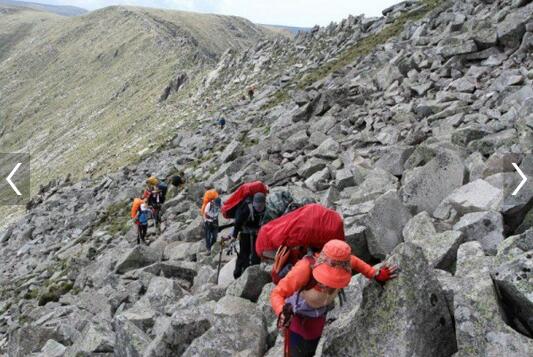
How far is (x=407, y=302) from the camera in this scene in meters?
6.35

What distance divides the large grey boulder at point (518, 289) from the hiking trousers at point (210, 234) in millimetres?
9750

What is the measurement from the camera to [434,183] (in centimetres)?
1146

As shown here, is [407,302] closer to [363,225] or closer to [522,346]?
[522,346]

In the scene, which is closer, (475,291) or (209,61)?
(475,291)

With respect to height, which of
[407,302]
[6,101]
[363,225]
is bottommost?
[6,101]

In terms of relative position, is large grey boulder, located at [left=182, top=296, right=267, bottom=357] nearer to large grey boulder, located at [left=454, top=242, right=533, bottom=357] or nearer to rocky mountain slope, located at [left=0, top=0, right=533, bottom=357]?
rocky mountain slope, located at [left=0, top=0, right=533, bottom=357]

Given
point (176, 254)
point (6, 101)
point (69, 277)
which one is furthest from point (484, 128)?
point (6, 101)

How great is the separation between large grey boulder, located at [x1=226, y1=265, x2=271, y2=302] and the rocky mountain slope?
0.03 m

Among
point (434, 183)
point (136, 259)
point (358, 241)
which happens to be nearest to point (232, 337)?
point (358, 241)

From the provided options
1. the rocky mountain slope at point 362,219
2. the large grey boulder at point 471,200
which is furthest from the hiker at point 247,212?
the large grey boulder at point 471,200

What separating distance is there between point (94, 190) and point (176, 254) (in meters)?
20.9

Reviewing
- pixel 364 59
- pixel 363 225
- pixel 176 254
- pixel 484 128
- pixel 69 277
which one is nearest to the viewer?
pixel 363 225

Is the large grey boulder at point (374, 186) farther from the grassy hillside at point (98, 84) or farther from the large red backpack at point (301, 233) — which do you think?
the grassy hillside at point (98, 84)

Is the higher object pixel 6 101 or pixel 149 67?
pixel 149 67
